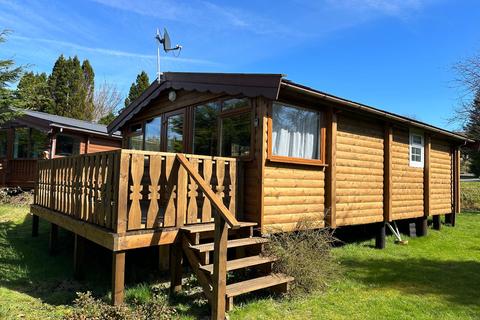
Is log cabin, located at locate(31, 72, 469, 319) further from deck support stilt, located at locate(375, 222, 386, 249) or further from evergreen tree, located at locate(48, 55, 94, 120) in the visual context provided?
evergreen tree, located at locate(48, 55, 94, 120)

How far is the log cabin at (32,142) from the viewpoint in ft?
48.1

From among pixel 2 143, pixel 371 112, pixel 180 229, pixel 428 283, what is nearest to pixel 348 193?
pixel 371 112

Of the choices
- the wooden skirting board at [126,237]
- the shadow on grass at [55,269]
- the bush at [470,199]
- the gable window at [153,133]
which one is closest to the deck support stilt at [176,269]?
the wooden skirting board at [126,237]

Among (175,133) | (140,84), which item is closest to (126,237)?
(175,133)

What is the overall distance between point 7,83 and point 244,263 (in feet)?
25.7

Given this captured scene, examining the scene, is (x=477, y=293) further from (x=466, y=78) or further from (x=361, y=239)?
(x=466, y=78)

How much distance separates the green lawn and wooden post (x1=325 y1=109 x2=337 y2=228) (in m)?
1.00

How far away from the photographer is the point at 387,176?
8703 millimetres

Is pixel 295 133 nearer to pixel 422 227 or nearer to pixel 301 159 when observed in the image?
pixel 301 159

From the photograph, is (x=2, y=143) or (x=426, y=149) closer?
(x=426, y=149)

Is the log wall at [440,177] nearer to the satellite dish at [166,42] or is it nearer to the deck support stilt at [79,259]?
the satellite dish at [166,42]

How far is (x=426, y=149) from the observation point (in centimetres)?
1051

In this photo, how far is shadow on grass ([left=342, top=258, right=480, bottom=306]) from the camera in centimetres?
562

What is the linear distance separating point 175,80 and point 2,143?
41.8ft
